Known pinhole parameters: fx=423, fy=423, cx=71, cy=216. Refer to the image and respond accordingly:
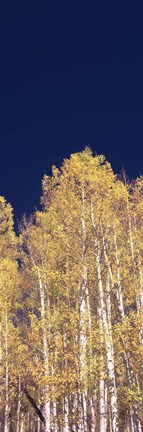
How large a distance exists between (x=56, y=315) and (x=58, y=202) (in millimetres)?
7396

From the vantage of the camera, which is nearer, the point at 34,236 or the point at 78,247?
the point at 78,247

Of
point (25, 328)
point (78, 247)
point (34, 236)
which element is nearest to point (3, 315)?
point (25, 328)

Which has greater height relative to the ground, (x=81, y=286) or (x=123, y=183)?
(x=123, y=183)

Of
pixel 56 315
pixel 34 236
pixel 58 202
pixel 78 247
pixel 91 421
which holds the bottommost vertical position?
pixel 91 421

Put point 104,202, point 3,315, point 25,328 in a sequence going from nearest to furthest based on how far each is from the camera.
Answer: point 104,202 → point 3,315 → point 25,328

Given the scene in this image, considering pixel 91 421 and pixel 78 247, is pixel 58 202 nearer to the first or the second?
pixel 78 247

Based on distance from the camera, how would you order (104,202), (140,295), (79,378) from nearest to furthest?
(79,378), (140,295), (104,202)

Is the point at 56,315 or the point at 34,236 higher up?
the point at 34,236

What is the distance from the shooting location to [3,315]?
21.9 m

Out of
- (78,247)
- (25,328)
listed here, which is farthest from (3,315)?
(78,247)

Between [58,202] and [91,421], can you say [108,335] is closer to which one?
[91,421]

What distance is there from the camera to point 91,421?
15641 millimetres

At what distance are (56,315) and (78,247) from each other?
3.28 metres

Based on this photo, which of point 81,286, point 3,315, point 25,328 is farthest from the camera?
→ point 25,328
